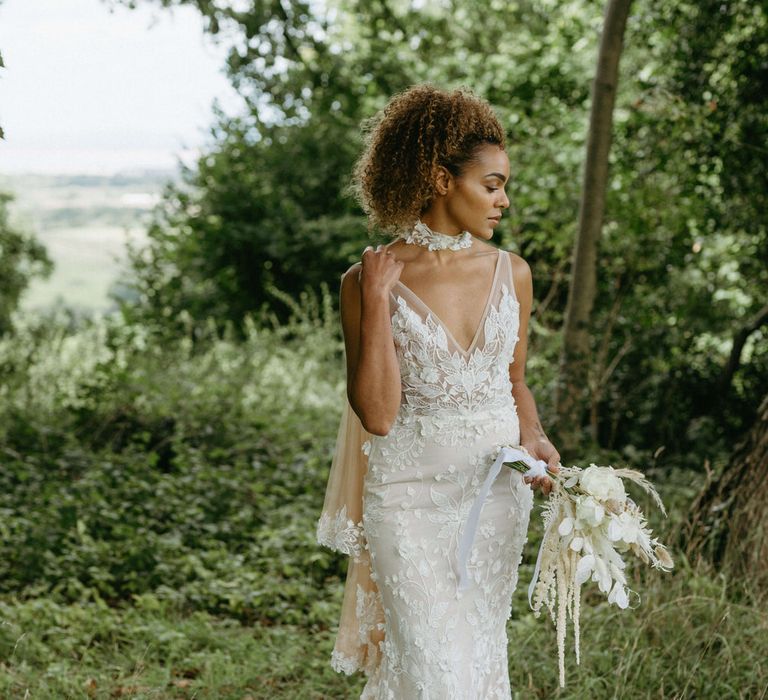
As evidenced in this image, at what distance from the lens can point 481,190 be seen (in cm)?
274

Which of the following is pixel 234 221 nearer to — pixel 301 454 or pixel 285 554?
pixel 301 454

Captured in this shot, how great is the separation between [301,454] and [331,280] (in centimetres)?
621

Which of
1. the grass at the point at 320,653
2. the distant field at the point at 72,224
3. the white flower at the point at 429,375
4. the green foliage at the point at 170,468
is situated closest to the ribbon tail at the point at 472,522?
the white flower at the point at 429,375

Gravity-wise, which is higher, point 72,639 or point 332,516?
point 332,516

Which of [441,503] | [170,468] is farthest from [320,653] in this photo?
[170,468]

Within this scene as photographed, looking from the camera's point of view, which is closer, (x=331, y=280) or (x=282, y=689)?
(x=282, y=689)

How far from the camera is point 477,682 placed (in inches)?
109

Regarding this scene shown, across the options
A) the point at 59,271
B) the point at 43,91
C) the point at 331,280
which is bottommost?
the point at 59,271

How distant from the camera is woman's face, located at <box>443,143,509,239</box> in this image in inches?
107

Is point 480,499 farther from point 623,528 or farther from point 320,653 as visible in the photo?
point 320,653

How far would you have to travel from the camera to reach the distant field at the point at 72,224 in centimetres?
2098

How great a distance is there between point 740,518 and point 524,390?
1.88 m

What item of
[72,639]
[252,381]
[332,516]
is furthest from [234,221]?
[332,516]

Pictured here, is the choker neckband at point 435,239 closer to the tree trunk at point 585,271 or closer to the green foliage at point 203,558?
the green foliage at point 203,558
